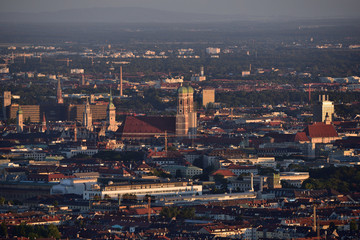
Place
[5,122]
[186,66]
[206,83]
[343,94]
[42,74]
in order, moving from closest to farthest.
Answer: [5,122] → [343,94] → [206,83] → [42,74] → [186,66]

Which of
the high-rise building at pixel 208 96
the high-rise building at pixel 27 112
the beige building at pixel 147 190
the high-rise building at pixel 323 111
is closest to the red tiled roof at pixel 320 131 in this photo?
the high-rise building at pixel 323 111

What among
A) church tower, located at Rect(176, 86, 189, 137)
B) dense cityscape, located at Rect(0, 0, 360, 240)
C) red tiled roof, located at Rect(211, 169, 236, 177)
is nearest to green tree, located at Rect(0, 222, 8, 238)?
dense cityscape, located at Rect(0, 0, 360, 240)

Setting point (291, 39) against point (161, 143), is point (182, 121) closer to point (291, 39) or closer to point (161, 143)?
point (161, 143)

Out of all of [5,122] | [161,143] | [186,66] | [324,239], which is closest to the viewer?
[324,239]

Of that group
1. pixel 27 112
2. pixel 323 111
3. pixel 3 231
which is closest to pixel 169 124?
pixel 323 111

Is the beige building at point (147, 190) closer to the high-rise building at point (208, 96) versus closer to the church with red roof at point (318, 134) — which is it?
the church with red roof at point (318, 134)

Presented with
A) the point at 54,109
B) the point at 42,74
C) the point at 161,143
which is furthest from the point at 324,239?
the point at 42,74

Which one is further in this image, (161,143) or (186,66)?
(186,66)
